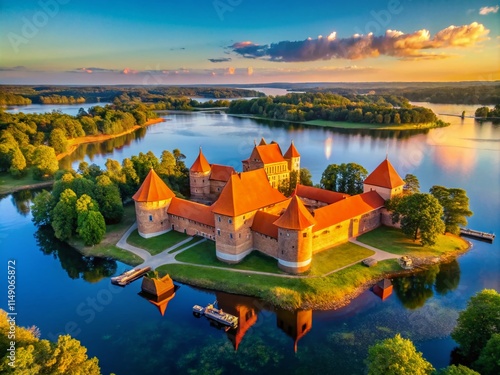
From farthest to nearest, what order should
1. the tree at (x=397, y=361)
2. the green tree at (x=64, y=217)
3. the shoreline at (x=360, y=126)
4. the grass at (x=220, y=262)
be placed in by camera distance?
the shoreline at (x=360, y=126) → the green tree at (x=64, y=217) → the grass at (x=220, y=262) → the tree at (x=397, y=361)

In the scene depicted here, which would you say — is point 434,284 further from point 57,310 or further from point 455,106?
point 455,106

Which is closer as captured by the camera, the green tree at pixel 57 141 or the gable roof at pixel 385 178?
the gable roof at pixel 385 178

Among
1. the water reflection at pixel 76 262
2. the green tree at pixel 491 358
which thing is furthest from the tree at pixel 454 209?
the water reflection at pixel 76 262

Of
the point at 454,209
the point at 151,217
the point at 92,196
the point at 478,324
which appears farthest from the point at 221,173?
the point at 478,324

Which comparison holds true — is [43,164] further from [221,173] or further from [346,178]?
[346,178]

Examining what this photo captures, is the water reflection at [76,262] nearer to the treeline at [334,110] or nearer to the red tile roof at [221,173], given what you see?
the red tile roof at [221,173]

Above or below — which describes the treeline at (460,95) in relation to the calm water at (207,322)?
above

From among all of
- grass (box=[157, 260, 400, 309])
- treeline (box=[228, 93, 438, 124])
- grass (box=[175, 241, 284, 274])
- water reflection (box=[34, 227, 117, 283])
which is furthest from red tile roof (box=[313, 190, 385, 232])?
treeline (box=[228, 93, 438, 124])

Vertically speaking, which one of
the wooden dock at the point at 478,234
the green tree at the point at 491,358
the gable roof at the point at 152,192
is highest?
the gable roof at the point at 152,192

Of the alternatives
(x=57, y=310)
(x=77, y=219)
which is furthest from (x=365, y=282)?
(x=77, y=219)
